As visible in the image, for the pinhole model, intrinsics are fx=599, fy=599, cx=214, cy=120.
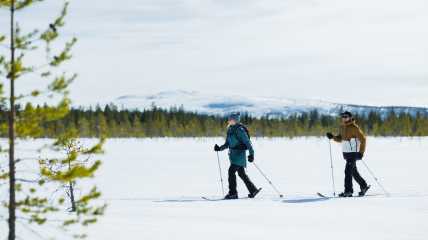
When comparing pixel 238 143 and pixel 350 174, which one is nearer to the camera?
pixel 238 143

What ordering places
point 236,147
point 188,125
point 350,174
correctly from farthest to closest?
1. point 188,125
2. point 350,174
3. point 236,147

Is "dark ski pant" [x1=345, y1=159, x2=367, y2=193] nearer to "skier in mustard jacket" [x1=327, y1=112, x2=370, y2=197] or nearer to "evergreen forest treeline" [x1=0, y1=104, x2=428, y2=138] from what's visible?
"skier in mustard jacket" [x1=327, y1=112, x2=370, y2=197]

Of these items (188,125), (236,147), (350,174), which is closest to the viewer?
(236,147)

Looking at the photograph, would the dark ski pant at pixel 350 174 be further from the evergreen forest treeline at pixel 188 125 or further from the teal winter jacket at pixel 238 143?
the evergreen forest treeline at pixel 188 125

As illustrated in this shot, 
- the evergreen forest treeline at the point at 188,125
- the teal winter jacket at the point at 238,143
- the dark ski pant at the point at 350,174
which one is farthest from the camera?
the evergreen forest treeline at the point at 188,125

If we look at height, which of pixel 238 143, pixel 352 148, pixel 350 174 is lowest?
pixel 350 174

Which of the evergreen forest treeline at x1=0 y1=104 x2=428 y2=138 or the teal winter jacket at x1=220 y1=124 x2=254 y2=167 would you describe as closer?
the teal winter jacket at x1=220 y1=124 x2=254 y2=167

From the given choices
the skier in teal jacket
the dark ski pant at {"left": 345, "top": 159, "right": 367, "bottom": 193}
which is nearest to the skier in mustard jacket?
the dark ski pant at {"left": 345, "top": 159, "right": 367, "bottom": 193}

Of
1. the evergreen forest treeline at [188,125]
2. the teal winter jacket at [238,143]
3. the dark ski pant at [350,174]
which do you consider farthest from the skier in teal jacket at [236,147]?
the evergreen forest treeline at [188,125]

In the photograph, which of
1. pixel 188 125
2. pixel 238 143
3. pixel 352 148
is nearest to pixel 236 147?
pixel 238 143

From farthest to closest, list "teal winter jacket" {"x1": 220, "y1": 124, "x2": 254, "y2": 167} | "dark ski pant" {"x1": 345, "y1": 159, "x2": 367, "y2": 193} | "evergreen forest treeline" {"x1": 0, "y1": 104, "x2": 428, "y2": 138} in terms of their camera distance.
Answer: "evergreen forest treeline" {"x1": 0, "y1": 104, "x2": 428, "y2": 138}, "dark ski pant" {"x1": 345, "y1": 159, "x2": 367, "y2": 193}, "teal winter jacket" {"x1": 220, "y1": 124, "x2": 254, "y2": 167}

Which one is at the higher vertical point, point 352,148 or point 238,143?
point 238,143

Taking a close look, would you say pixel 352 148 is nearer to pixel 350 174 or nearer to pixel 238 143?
pixel 350 174

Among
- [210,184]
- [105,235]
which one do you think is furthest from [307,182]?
[105,235]
